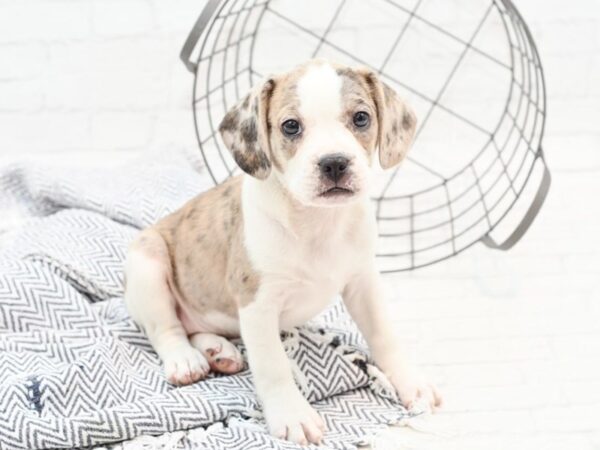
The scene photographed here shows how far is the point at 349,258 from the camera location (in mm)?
2492

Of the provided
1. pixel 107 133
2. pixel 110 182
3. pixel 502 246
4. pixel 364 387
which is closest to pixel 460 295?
pixel 502 246

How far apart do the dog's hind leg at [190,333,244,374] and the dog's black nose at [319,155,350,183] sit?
0.75 m

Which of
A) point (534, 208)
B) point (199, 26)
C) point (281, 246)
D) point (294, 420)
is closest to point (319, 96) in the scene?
point (281, 246)

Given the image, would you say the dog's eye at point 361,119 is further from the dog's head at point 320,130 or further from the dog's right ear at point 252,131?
the dog's right ear at point 252,131

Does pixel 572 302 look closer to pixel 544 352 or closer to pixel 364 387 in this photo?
pixel 544 352

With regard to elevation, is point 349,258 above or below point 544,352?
above

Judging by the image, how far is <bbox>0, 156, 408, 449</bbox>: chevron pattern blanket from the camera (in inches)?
94.7

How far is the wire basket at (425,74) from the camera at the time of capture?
3910 mm

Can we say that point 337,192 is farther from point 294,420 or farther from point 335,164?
point 294,420

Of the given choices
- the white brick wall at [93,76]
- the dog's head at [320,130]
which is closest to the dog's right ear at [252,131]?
the dog's head at [320,130]

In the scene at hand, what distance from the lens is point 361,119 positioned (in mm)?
2287

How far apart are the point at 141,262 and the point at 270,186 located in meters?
0.55

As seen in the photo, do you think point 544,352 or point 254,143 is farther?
point 544,352

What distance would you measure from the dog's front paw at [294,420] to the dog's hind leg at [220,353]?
0.29 meters
